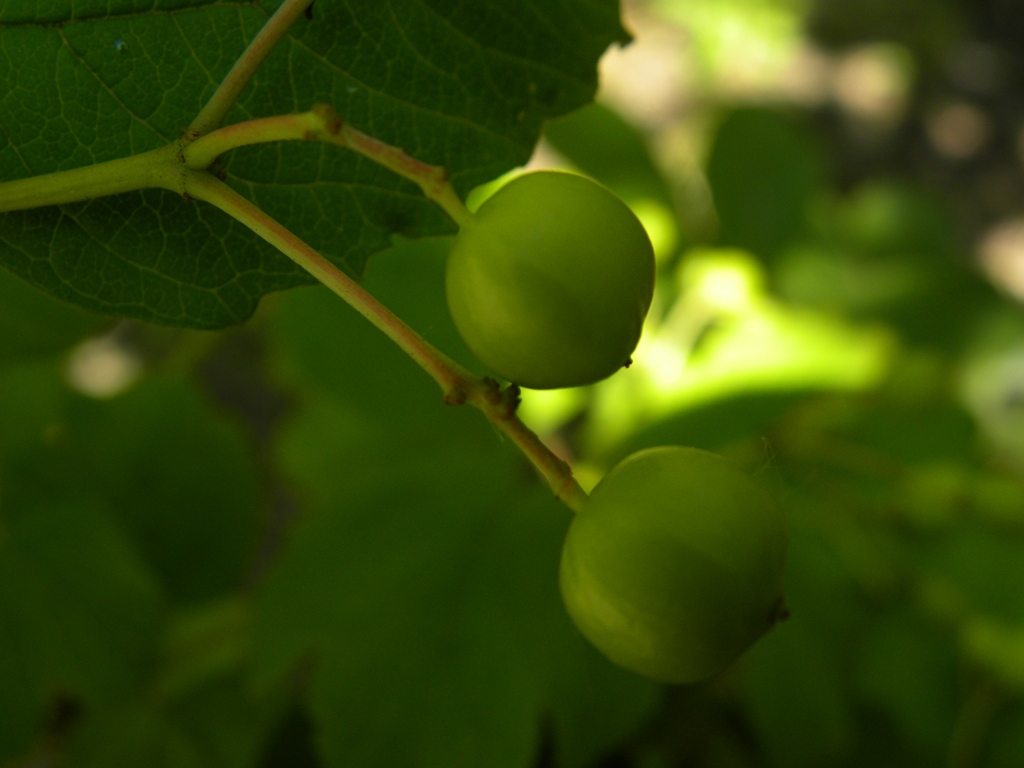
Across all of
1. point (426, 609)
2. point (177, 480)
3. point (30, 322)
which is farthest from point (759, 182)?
point (30, 322)

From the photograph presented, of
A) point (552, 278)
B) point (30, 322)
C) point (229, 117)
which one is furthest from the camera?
point (30, 322)

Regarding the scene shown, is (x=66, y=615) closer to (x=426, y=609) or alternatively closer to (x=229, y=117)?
(x=426, y=609)

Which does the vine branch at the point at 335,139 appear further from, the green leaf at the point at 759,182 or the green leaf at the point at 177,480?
the green leaf at the point at 759,182

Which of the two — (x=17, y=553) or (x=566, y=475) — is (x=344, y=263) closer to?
(x=566, y=475)

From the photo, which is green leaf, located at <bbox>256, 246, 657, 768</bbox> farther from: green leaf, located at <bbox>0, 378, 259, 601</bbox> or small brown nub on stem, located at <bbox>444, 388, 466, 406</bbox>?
small brown nub on stem, located at <bbox>444, 388, 466, 406</bbox>

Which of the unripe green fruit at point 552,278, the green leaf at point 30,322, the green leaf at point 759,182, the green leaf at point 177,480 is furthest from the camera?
the green leaf at point 759,182

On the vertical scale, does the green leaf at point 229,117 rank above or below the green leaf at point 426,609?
above

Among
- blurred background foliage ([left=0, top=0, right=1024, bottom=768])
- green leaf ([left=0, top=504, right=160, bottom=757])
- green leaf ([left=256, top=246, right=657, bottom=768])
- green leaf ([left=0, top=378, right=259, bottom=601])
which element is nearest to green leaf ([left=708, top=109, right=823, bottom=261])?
blurred background foliage ([left=0, top=0, right=1024, bottom=768])

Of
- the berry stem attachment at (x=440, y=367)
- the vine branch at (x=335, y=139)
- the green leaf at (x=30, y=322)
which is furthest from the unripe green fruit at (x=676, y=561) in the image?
the green leaf at (x=30, y=322)
